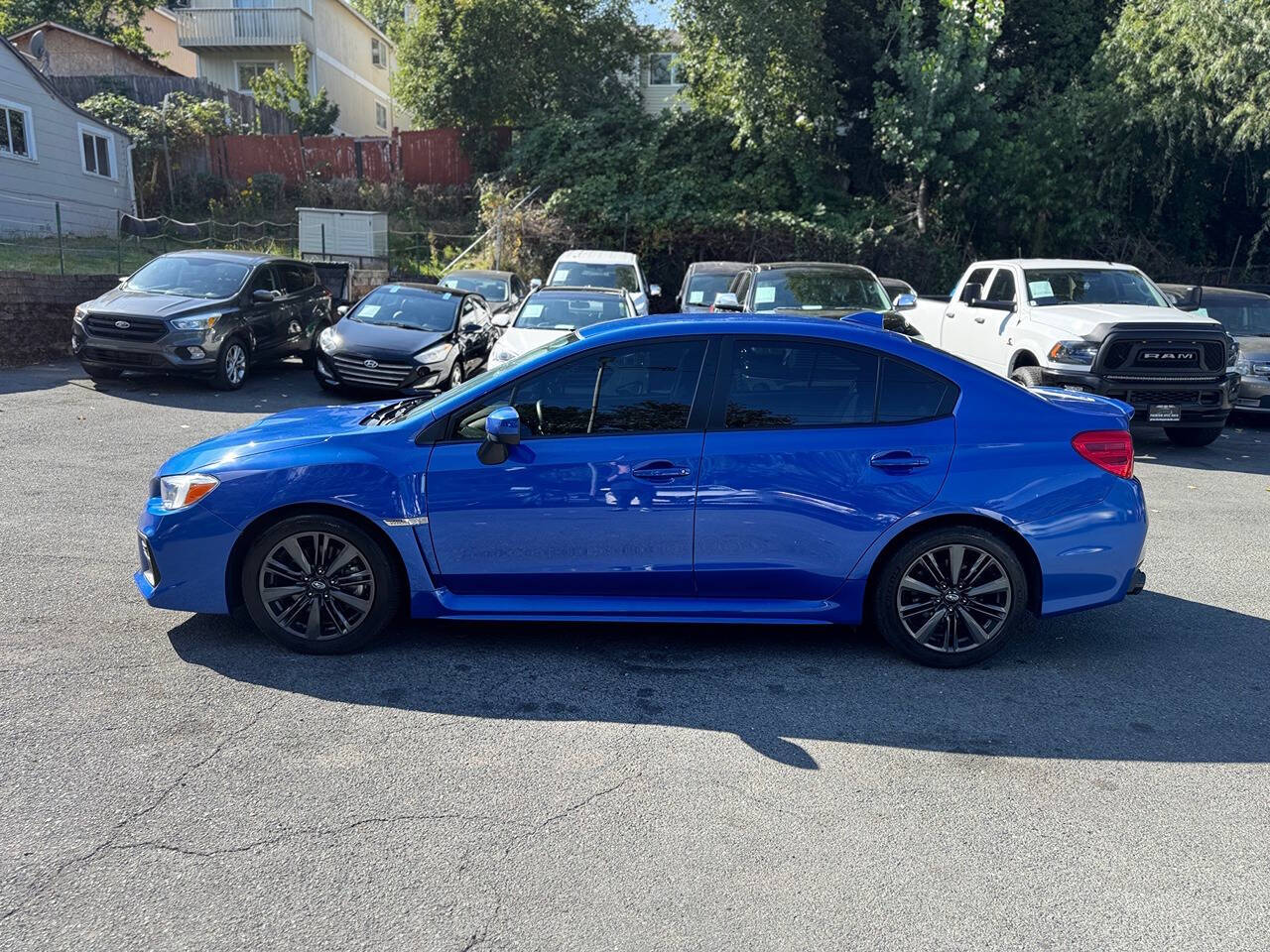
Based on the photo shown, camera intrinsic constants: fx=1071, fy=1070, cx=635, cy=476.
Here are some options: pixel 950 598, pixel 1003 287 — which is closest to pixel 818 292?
pixel 1003 287

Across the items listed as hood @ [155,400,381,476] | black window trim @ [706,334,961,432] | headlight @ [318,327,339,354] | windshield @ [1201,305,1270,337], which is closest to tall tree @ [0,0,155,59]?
headlight @ [318,327,339,354]

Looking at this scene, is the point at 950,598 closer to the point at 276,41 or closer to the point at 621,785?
the point at 621,785

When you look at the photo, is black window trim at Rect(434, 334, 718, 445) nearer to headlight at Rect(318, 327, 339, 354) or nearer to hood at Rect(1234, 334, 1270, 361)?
headlight at Rect(318, 327, 339, 354)

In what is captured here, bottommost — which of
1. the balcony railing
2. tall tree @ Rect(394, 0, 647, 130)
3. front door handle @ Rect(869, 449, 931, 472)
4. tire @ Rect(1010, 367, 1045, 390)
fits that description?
tire @ Rect(1010, 367, 1045, 390)

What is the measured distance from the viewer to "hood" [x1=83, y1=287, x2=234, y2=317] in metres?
13.0

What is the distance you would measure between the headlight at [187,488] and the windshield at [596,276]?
1254 centimetres

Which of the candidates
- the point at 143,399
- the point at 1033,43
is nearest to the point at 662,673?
the point at 143,399

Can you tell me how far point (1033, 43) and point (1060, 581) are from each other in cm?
2580

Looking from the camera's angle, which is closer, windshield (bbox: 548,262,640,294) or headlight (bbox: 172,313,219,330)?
headlight (bbox: 172,313,219,330)

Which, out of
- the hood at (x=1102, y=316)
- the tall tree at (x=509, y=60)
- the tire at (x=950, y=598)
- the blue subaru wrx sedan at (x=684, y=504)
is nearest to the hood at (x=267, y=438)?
the blue subaru wrx sedan at (x=684, y=504)

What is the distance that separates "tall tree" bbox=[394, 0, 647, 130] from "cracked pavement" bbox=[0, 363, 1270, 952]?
2598 cm

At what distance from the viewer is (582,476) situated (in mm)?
4992

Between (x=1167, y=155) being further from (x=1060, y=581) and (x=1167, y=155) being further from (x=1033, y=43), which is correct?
(x=1060, y=581)

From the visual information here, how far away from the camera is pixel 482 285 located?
19.3m
